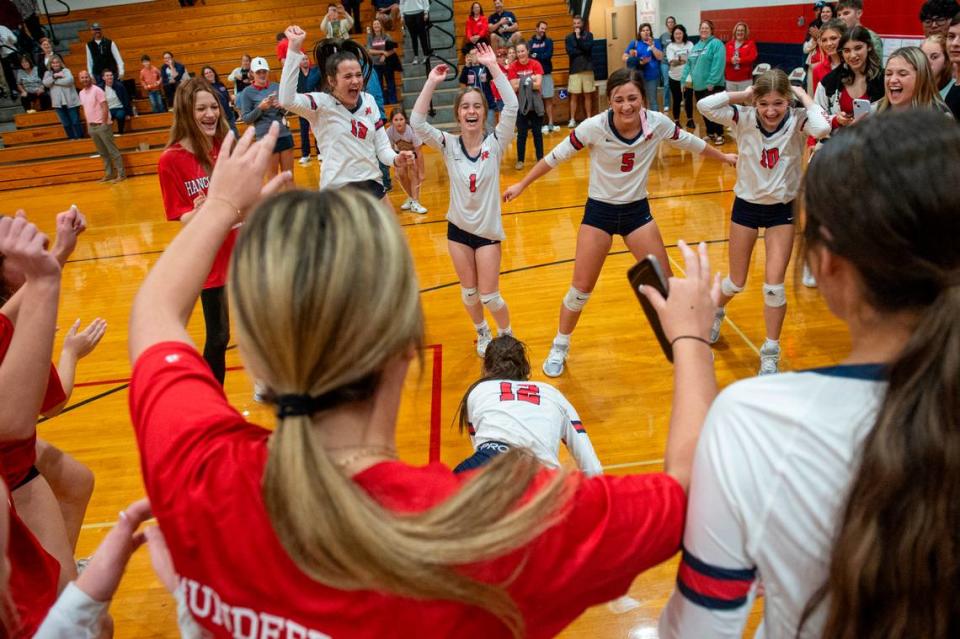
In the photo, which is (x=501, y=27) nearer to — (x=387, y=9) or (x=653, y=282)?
(x=387, y=9)

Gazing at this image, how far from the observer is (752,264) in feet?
21.3

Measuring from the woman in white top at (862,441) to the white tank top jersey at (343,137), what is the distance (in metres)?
4.63

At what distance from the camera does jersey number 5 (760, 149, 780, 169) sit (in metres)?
4.39

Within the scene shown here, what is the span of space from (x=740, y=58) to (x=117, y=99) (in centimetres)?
1174

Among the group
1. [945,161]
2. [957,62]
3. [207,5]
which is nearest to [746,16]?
[957,62]

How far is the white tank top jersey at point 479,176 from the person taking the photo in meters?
4.79

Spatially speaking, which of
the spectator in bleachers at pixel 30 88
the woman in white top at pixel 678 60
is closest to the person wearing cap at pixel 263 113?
the woman in white top at pixel 678 60

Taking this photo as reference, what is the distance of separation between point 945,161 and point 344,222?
84 cm

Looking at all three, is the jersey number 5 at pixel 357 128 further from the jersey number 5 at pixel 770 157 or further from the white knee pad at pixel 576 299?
the jersey number 5 at pixel 770 157

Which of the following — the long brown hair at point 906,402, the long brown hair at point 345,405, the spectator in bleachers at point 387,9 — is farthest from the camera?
the spectator in bleachers at point 387,9

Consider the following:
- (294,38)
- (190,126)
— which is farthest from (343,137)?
(190,126)

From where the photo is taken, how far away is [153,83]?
15.0 meters

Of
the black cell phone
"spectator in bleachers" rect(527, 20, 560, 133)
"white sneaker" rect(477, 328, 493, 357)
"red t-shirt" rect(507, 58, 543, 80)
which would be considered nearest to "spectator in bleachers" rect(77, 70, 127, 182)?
"red t-shirt" rect(507, 58, 543, 80)

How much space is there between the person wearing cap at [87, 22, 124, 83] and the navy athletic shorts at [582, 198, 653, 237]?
13.4m
